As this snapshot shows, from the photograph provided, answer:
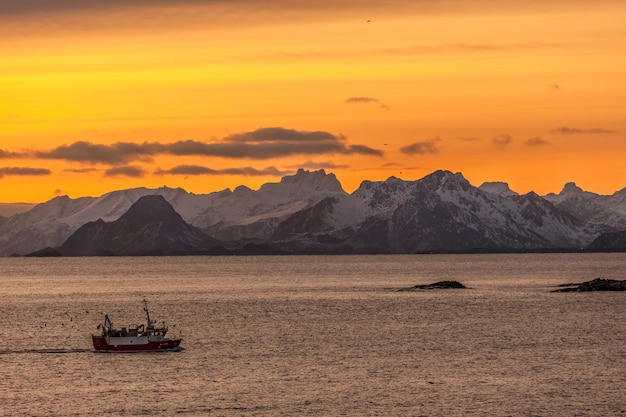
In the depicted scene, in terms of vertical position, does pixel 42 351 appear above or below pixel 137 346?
below

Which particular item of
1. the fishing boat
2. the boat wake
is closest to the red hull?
the fishing boat

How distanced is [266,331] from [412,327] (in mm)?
21494

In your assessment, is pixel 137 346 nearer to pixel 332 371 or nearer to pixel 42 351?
pixel 42 351

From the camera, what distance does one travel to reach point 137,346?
142750 mm

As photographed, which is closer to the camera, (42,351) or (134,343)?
(134,343)

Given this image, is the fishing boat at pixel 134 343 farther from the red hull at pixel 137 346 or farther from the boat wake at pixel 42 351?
the boat wake at pixel 42 351

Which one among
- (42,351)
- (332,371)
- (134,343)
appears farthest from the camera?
(42,351)

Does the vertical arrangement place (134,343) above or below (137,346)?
above

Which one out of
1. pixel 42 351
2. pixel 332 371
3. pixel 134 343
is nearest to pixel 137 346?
pixel 134 343

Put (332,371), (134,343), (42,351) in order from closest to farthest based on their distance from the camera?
(332,371) < (134,343) < (42,351)

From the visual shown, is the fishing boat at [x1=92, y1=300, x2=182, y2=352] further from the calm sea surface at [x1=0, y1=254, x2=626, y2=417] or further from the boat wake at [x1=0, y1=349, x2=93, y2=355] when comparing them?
the boat wake at [x1=0, y1=349, x2=93, y2=355]

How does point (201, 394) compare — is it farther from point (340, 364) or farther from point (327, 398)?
point (340, 364)

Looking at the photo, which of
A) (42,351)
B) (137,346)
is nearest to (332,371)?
(137,346)

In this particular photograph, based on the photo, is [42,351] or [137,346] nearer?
[137,346]
